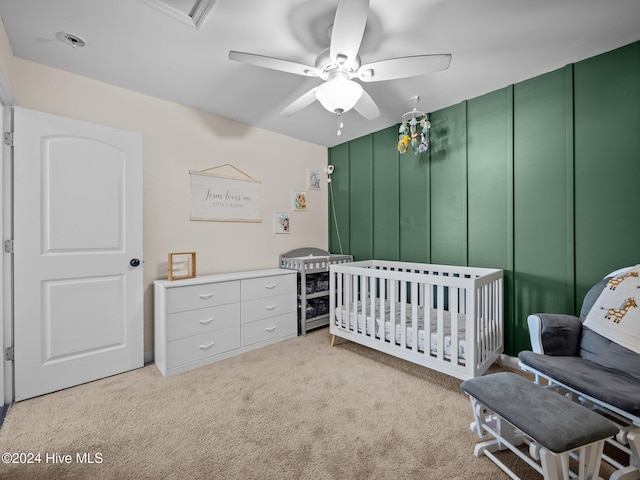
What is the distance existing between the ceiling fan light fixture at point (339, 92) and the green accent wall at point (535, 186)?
1.45 m

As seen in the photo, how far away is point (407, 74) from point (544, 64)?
1.17 m

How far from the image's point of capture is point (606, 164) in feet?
6.33

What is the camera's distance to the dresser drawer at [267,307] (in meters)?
2.71

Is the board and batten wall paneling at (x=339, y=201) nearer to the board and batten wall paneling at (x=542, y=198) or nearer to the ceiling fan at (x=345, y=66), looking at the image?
the board and batten wall paneling at (x=542, y=198)

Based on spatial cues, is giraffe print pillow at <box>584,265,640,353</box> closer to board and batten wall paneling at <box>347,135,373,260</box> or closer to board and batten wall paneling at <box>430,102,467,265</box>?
board and batten wall paneling at <box>430,102,467,265</box>

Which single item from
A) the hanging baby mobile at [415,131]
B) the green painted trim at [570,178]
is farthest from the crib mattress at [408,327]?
the hanging baby mobile at [415,131]

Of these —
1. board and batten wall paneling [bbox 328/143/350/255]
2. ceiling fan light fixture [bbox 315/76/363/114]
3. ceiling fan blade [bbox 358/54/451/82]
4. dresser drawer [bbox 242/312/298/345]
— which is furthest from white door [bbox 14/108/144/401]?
board and batten wall paneling [bbox 328/143/350/255]

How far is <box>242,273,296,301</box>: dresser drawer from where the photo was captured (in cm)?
271

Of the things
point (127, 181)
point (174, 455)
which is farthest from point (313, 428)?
point (127, 181)

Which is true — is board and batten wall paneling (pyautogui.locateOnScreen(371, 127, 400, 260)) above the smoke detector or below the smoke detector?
below

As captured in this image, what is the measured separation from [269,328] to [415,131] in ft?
7.73

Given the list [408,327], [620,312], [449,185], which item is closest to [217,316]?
[408,327]

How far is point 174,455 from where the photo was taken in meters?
1.42

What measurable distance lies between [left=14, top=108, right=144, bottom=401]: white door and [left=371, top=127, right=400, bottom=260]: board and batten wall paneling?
235 centimetres
